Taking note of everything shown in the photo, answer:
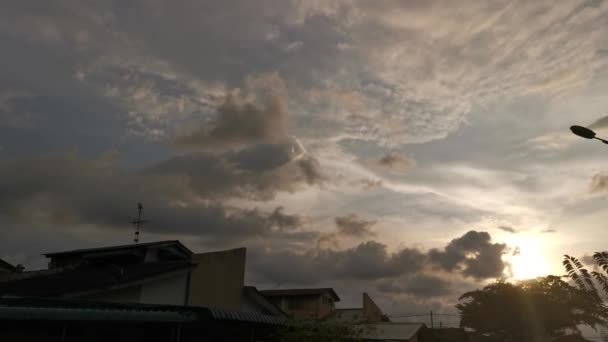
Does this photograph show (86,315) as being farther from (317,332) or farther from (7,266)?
(7,266)

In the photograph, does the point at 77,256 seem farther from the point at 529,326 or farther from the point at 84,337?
the point at 529,326

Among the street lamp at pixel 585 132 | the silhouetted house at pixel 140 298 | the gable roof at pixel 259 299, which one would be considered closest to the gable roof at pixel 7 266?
the silhouetted house at pixel 140 298

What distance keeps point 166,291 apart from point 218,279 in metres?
4.63

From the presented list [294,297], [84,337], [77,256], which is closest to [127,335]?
[84,337]

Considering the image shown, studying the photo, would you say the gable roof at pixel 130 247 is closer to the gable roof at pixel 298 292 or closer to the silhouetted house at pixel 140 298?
the silhouetted house at pixel 140 298

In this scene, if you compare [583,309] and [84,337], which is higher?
[583,309]

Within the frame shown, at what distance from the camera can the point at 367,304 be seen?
64.5 meters

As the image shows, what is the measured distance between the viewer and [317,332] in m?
22.9

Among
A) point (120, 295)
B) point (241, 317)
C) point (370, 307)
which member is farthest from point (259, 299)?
point (370, 307)

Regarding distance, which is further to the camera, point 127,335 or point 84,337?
point 127,335

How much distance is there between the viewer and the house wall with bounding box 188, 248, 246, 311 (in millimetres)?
27531

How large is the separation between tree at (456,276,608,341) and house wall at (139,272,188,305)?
33.3 m

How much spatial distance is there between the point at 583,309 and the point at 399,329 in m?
16.8

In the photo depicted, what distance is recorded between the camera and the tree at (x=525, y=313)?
46125mm
